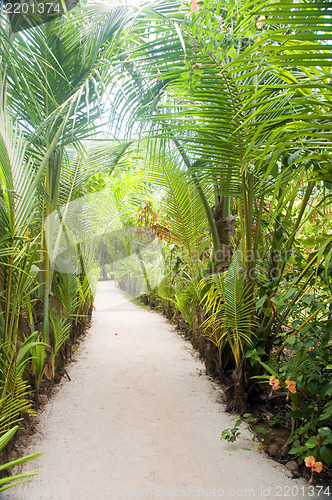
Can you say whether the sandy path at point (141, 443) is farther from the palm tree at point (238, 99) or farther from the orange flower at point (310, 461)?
the palm tree at point (238, 99)

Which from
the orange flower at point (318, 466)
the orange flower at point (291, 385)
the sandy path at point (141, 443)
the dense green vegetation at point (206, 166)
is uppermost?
the dense green vegetation at point (206, 166)

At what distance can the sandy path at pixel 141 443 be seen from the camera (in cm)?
118

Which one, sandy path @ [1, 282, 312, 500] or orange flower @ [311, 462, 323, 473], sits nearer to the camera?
orange flower @ [311, 462, 323, 473]

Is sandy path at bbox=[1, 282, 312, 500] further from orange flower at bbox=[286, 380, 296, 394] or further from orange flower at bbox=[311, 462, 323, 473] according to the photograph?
orange flower at bbox=[286, 380, 296, 394]

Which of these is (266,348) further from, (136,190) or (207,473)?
(136,190)

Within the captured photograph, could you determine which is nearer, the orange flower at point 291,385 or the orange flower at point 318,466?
the orange flower at point 318,466

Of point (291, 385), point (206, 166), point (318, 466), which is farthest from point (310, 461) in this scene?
point (206, 166)

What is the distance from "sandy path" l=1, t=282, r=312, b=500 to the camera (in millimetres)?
1178

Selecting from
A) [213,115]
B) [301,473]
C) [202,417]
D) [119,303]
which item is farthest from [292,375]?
[119,303]

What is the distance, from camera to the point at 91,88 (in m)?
1.85

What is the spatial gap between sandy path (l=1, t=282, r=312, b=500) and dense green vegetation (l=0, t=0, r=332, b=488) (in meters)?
0.17

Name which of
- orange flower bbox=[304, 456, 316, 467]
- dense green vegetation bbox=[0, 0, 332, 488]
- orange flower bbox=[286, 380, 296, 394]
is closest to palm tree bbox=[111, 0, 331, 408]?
dense green vegetation bbox=[0, 0, 332, 488]

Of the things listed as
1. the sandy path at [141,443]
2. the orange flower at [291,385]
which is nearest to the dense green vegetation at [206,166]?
the orange flower at [291,385]

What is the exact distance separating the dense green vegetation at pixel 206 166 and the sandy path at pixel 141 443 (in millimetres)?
172
